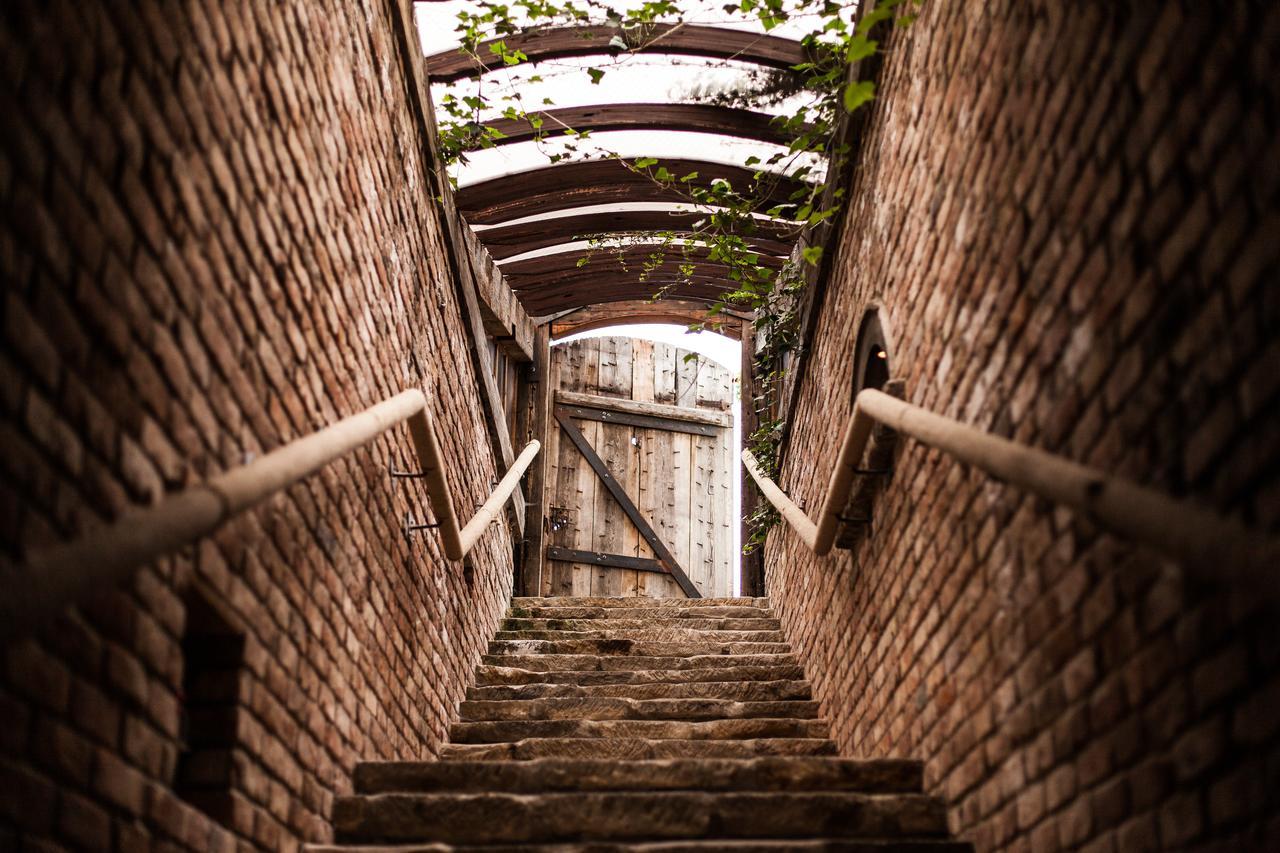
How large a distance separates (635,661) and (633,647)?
24 cm

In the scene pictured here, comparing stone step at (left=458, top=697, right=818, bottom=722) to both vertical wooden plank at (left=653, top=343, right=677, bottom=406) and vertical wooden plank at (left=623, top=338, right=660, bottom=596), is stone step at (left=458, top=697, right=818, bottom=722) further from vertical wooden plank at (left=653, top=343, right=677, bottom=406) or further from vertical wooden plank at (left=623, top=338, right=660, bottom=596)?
vertical wooden plank at (left=653, top=343, right=677, bottom=406)

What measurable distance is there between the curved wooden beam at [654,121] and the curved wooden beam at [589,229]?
112 cm

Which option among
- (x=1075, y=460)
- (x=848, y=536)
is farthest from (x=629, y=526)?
(x=1075, y=460)

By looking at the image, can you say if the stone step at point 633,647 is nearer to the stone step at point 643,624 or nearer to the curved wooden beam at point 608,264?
the stone step at point 643,624

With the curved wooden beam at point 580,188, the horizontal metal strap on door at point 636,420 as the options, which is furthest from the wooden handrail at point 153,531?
the horizontal metal strap on door at point 636,420

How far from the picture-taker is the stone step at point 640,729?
13.8ft

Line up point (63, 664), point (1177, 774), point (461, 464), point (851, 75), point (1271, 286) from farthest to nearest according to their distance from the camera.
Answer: point (461, 464) < point (851, 75) < point (1177, 774) < point (63, 664) < point (1271, 286)

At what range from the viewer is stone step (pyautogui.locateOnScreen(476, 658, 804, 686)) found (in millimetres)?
4992

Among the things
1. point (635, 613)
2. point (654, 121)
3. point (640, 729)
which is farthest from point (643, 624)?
point (654, 121)

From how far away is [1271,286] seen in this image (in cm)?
151

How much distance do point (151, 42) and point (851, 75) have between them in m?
2.68

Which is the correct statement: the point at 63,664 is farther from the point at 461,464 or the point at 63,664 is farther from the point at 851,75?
the point at 461,464

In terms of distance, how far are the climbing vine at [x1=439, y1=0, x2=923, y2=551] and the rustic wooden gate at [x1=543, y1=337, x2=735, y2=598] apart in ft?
6.13

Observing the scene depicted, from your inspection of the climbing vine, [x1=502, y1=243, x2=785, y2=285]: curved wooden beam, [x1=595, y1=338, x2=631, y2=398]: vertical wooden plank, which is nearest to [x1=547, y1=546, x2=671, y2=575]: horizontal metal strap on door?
[x1=595, y1=338, x2=631, y2=398]: vertical wooden plank
